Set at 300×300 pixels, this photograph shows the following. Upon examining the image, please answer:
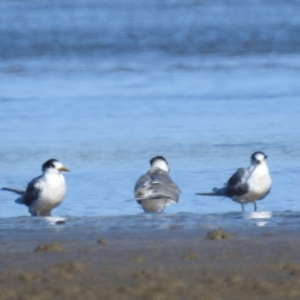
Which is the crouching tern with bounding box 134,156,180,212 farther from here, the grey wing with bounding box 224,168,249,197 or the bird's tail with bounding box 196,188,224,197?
the grey wing with bounding box 224,168,249,197

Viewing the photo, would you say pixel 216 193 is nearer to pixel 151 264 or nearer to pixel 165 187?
pixel 165 187

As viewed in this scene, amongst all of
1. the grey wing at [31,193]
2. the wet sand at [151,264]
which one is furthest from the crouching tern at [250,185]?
the wet sand at [151,264]

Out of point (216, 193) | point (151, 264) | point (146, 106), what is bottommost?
point (151, 264)

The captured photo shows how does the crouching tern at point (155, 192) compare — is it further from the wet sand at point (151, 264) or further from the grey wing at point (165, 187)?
the wet sand at point (151, 264)

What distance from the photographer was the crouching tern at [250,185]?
11.0 m

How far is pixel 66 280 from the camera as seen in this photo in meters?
6.35

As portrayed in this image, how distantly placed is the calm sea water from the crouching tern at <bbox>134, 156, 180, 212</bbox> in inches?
5.3

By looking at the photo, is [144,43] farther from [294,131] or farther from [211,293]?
[211,293]

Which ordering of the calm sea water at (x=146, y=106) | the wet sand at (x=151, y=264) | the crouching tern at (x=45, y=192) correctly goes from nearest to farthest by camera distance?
1. the wet sand at (x=151, y=264)
2. the crouching tern at (x=45, y=192)
3. the calm sea water at (x=146, y=106)

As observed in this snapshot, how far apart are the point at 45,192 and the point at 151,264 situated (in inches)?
166

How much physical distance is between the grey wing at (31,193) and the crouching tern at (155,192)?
3.06 feet

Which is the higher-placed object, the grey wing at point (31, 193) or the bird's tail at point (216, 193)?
the grey wing at point (31, 193)

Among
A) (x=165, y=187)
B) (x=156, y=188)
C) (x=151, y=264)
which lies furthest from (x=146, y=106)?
(x=151, y=264)

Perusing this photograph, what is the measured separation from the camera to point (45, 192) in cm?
1094
